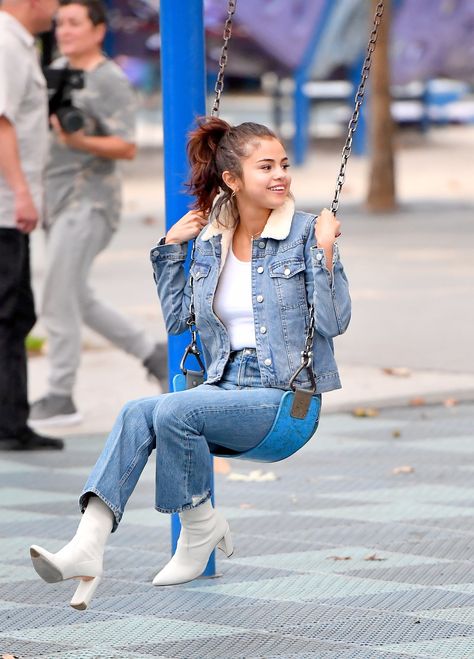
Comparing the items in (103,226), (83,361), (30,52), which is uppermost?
(30,52)

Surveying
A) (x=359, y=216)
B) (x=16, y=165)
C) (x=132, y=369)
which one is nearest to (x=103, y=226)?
(x=16, y=165)

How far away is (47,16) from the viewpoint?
6754mm

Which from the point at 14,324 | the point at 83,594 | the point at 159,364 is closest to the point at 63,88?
the point at 14,324

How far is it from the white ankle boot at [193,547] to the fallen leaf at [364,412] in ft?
10.7

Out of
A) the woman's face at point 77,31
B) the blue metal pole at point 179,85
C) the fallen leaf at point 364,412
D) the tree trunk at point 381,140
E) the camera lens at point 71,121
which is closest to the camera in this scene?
the blue metal pole at point 179,85

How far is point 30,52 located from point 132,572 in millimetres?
2714

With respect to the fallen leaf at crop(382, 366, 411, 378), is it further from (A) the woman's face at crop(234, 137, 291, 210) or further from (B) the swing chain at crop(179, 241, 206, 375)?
(A) the woman's face at crop(234, 137, 291, 210)

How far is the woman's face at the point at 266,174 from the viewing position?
422 cm

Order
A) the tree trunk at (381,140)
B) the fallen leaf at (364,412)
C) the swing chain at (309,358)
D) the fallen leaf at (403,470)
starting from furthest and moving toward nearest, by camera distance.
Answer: the tree trunk at (381,140), the fallen leaf at (364,412), the fallen leaf at (403,470), the swing chain at (309,358)

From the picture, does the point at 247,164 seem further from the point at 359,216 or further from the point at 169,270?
the point at 359,216

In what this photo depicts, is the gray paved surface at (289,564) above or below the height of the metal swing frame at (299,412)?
below

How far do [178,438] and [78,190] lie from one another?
11.4 feet

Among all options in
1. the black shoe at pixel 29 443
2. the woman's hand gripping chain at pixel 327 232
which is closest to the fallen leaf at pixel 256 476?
the black shoe at pixel 29 443

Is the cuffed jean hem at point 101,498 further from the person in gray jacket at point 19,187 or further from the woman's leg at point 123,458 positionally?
the person in gray jacket at point 19,187
